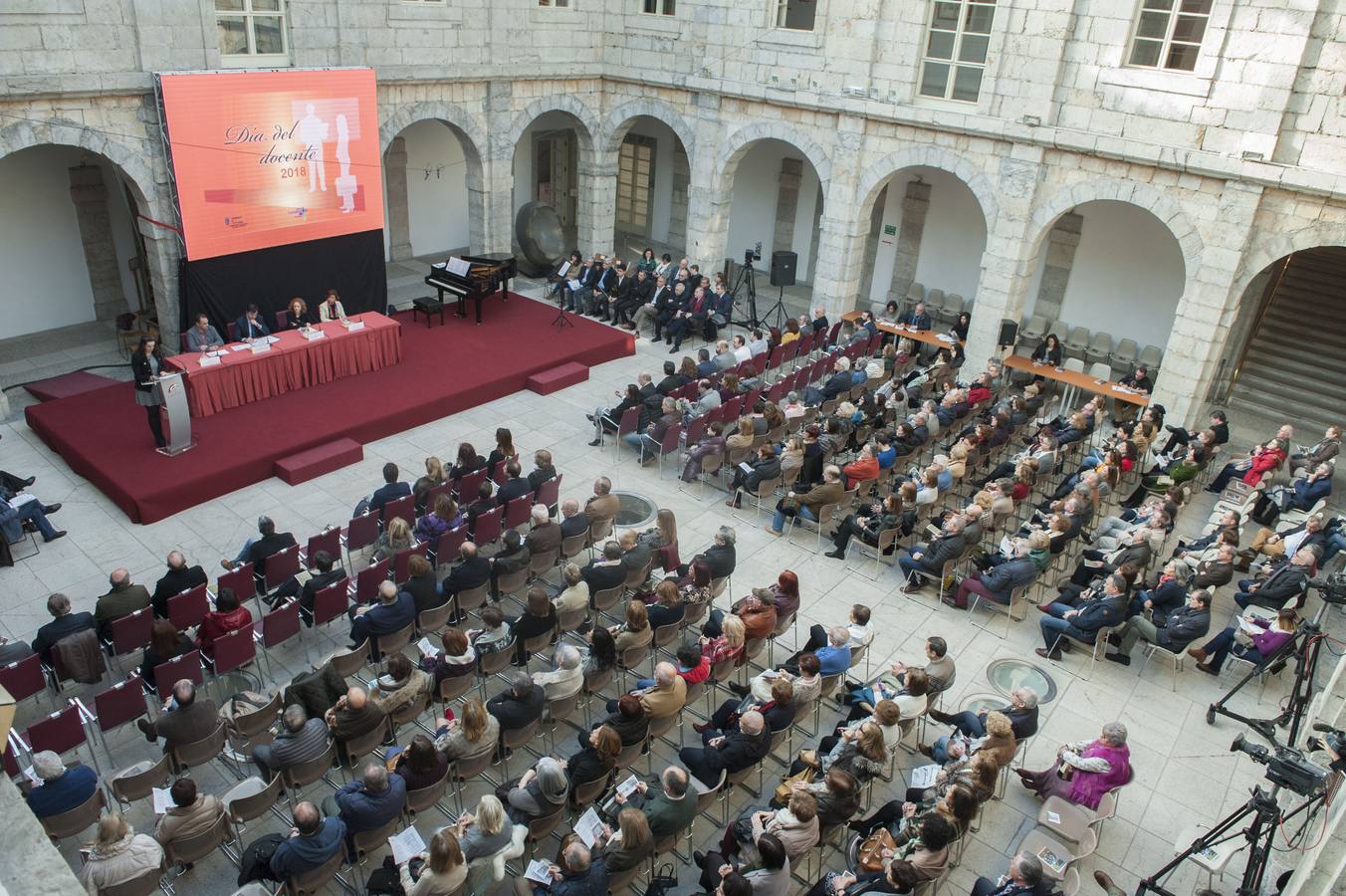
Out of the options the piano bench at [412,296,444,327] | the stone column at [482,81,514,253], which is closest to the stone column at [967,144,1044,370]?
the stone column at [482,81,514,253]

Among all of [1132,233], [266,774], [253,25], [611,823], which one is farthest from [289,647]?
[1132,233]

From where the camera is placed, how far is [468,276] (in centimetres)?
1795

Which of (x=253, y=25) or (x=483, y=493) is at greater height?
(x=253, y=25)

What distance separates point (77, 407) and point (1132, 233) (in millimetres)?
18477

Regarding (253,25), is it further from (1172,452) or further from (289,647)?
(1172,452)

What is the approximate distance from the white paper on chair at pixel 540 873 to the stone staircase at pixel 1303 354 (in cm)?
1557

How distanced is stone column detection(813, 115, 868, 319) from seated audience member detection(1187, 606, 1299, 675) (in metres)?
10.4

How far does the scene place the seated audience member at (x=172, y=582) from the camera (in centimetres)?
909

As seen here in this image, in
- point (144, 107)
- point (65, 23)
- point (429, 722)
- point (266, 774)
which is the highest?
point (65, 23)

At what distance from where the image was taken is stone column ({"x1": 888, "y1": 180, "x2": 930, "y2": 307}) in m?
20.4

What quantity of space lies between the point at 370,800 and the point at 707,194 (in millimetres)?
16055

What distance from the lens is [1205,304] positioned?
14734 millimetres

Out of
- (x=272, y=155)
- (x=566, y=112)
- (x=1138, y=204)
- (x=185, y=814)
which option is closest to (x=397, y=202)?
(x=566, y=112)

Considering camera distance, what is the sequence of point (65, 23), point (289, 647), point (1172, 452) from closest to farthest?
point (289, 647) → point (65, 23) → point (1172, 452)
